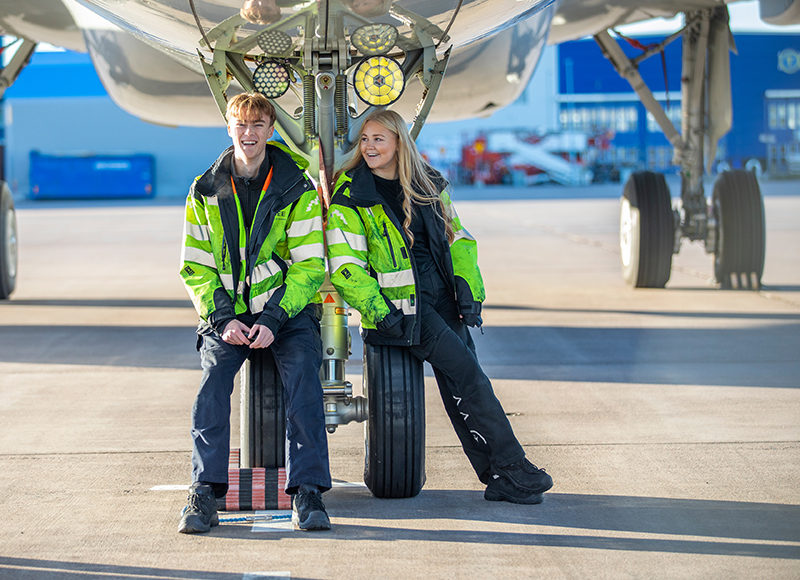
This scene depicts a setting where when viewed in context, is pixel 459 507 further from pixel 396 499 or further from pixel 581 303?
pixel 581 303

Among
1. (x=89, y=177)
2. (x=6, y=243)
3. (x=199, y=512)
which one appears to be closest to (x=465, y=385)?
(x=199, y=512)

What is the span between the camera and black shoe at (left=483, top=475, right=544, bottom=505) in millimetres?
4059

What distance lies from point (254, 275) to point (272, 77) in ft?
3.24

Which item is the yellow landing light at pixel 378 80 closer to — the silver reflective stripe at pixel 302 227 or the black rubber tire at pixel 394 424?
the silver reflective stripe at pixel 302 227

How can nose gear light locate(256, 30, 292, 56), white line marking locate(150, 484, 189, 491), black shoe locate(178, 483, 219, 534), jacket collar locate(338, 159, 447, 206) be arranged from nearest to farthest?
black shoe locate(178, 483, 219, 534)
jacket collar locate(338, 159, 447, 206)
white line marking locate(150, 484, 189, 491)
nose gear light locate(256, 30, 292, 56)

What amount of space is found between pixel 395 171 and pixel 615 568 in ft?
5.67

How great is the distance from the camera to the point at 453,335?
416cm

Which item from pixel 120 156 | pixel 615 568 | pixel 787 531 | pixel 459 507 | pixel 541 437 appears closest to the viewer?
pixel 615 568

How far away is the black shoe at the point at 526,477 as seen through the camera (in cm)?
406

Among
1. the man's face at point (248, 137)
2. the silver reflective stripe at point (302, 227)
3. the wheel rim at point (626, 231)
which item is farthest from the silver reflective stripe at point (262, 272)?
the wheel rim at point (626, 231)

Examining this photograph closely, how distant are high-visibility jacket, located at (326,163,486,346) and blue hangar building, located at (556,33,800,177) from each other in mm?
51056

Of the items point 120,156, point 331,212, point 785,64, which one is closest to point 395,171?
point 331,212

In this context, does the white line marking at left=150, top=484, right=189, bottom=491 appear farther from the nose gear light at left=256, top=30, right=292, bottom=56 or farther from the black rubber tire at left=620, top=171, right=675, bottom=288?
the black rubber tire at left=620, top=171, right=675, bottom=288

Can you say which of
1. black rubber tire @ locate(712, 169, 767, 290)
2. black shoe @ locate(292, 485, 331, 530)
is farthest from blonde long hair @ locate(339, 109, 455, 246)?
black rubber tire @ locate(712, 169, 767, 290)
